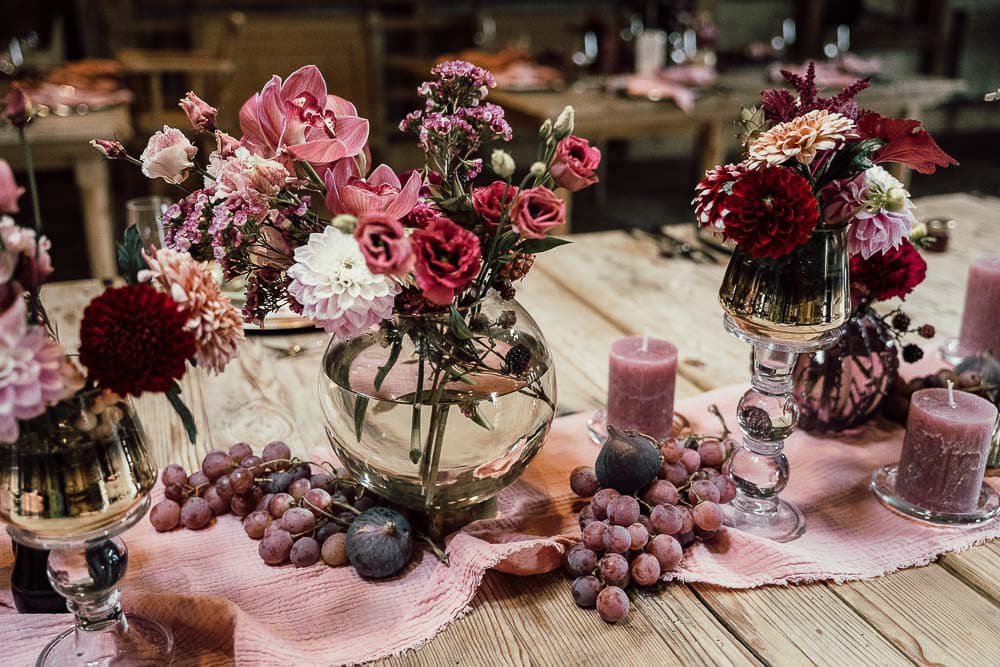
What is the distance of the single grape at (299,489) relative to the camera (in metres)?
0.84

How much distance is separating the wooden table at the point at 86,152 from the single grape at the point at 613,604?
5.96 ft

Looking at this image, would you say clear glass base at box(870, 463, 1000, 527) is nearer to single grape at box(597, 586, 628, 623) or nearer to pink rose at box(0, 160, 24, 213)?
single grape at box(597, 586, 628, 623)

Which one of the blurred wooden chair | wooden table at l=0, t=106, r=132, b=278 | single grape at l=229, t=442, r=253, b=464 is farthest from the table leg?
single grape at l=229, t=442, r=253, b=464

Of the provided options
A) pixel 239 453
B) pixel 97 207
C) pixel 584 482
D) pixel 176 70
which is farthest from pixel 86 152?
pixel 584 482

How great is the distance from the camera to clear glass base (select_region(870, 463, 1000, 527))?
0.87m

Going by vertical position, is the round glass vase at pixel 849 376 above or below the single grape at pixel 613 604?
above

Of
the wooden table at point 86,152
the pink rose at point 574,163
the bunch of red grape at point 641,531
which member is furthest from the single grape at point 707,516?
the wooden table at point 86,152

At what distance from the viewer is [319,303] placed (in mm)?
645

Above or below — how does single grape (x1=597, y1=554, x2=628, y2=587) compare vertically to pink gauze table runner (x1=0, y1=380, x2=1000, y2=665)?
above

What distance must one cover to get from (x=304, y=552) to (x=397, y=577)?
0.09 metres

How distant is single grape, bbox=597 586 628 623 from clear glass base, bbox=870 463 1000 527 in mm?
340

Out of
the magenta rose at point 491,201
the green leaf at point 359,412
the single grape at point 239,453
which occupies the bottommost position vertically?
the single grape at point 239,453

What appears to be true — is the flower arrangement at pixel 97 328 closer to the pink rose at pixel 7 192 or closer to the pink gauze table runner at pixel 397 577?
the pink rose at pixel 7 192

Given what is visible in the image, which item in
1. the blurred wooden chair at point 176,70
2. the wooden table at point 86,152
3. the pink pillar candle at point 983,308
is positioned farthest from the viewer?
the blurred wooden chair at point 176,70
